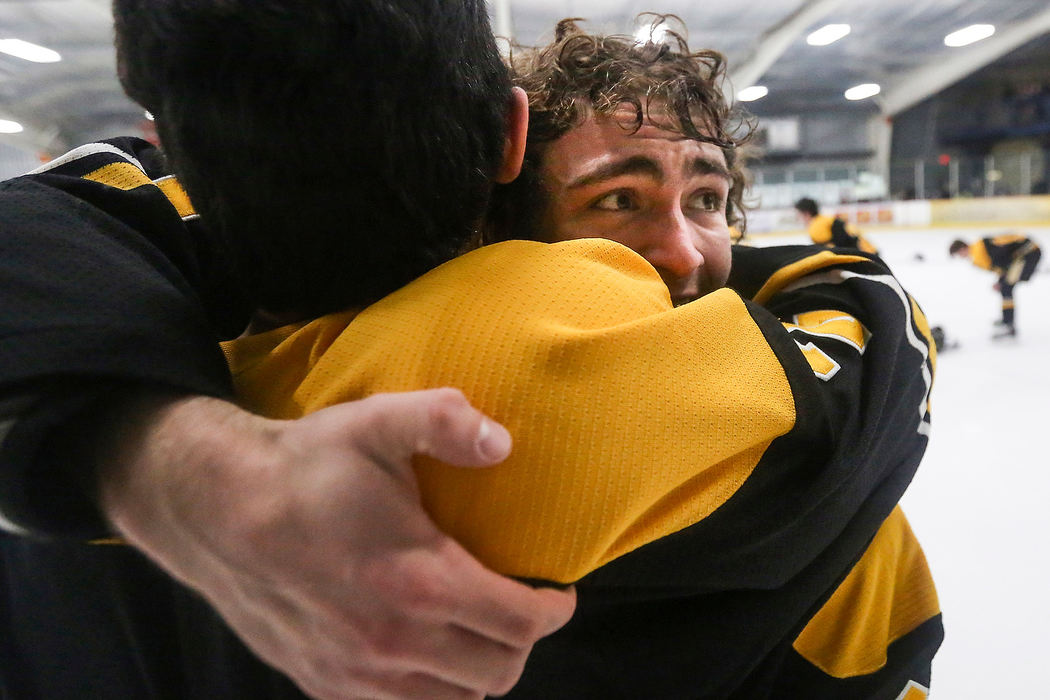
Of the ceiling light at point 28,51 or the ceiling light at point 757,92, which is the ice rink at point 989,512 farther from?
the ceiling light at point 28,51

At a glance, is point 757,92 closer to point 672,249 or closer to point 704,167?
point 704,167

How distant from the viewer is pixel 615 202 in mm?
890

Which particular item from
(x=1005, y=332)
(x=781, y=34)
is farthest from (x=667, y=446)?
(x=781, y=34)

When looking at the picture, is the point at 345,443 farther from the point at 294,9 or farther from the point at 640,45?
the point at 640,45

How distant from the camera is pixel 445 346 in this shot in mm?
373

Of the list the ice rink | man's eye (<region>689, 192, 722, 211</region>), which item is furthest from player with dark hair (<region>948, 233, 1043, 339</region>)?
man's eye (<region>689, 192, 722, 211</region>)

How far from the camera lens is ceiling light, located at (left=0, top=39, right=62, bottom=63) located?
8273mm

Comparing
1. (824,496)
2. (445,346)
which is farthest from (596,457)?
(824,496)

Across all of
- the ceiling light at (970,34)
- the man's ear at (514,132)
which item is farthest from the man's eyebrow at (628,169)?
the ceiling light at (970,34)

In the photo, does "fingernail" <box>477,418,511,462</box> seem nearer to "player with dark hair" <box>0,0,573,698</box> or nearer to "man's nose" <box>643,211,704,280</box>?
"player with dark hair" <box>0,0,573,698</box>

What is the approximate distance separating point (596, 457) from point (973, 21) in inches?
542

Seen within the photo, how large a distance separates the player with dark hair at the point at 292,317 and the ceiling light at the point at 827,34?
1208 centimetres

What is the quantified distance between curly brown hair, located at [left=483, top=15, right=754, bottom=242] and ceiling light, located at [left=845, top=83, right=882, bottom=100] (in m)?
16.4

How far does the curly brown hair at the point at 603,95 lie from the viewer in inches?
35.3
